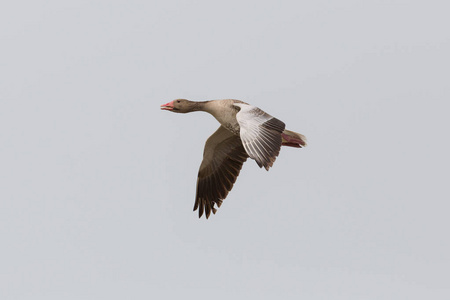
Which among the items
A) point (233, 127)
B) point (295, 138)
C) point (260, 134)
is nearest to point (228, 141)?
point (295, 138)

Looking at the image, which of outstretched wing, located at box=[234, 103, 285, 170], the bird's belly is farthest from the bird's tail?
outstretched wing, located at box=[234, 103, 285, 170]

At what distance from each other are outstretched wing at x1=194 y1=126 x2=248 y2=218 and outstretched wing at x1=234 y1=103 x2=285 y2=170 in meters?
3.11

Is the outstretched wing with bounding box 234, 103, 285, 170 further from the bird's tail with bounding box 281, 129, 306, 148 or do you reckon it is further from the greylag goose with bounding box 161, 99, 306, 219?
the bird's tail with bounding box 281, 129, 306, 148

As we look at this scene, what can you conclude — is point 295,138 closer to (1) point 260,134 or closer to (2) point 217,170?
(2) point 217,170

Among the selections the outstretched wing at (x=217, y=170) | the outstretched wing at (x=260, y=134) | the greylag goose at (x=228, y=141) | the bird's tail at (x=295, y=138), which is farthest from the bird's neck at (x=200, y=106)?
the bird's tail at (x=295, y=138)

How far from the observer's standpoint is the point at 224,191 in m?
20.0

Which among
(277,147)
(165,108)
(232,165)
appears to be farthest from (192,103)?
(277,147)

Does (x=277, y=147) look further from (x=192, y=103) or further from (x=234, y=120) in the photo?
(x=192, y=103)

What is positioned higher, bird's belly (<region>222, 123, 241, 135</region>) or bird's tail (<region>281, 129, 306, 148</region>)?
bird's tail (<region>281, 129, 306, 148</region>)

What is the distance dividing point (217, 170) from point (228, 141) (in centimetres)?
87

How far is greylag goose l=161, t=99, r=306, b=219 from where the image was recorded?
15.8 metres

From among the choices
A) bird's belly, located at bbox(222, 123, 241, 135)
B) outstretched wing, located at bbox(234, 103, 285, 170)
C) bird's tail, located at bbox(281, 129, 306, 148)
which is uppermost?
bird's tail, located at bbox(281, 129, 306, 148)

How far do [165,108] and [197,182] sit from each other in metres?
2.37

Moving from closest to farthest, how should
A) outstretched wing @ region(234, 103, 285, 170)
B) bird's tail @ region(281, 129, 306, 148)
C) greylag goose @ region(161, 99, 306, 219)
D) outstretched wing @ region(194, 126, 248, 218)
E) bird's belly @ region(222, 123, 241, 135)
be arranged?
outstretched wing @ region(234, 103, 285, 170) → greylag goose @ region(161, 99, 306, 219) → bird's belly @ region(222, 123, 241, 135) → bird's tail @ region(281, 129, 306, 148) → outstretched wing @ region(194, 126, 248, 218)
